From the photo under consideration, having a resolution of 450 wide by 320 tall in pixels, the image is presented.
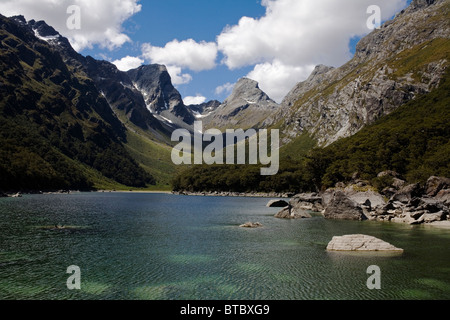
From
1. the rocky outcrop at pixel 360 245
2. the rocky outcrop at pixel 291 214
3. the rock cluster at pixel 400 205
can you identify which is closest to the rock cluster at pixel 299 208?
the rocky outcrop at pixel 291 214

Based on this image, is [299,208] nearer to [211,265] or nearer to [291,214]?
[291,214]

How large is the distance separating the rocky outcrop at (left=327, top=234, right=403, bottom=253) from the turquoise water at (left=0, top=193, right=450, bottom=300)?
6.55 ft

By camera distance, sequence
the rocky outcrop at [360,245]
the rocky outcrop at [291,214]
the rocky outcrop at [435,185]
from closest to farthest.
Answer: the rocky outcrop at [360,245]
the rocky outcrop at [291,214]
the rocky outcrop at [435,185]

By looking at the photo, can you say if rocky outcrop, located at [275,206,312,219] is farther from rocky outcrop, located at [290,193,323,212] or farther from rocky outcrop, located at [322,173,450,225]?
rocky outcrop, located at [290,193,323,212]

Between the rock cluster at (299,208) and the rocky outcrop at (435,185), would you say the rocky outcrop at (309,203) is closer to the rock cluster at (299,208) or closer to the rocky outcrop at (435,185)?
the rock cluster at (299,208)

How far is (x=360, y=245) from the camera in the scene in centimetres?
4650

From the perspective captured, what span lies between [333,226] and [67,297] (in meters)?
60.2

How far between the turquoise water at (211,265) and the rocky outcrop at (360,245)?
1997 millimetres

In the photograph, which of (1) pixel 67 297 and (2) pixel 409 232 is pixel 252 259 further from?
(2) pixel 409 232

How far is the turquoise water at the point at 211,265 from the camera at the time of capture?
2902 cm

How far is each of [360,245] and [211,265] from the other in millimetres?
22866

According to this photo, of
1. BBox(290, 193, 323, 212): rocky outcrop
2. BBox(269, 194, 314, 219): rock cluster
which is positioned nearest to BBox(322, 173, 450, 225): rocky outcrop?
BBox(269, 194, 314, 219): rock cluster

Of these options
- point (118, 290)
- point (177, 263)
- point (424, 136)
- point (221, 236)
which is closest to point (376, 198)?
point (424, 136)

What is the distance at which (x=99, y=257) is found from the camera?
4172 cm
